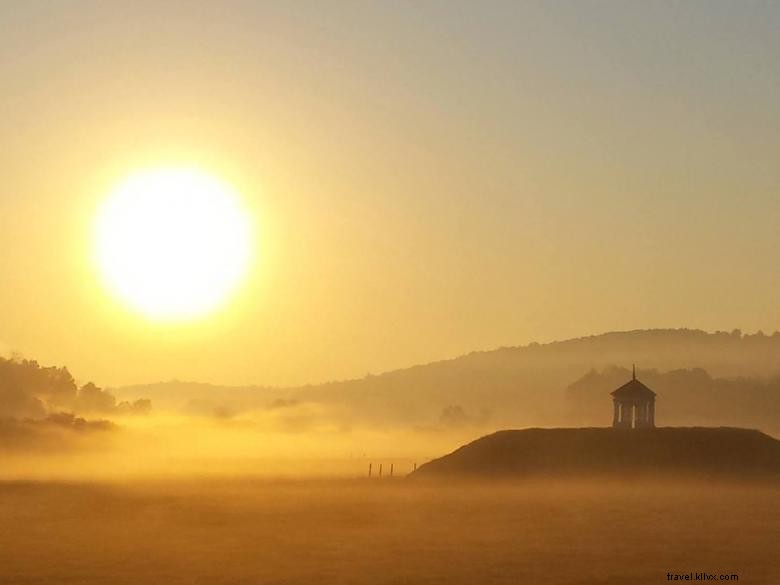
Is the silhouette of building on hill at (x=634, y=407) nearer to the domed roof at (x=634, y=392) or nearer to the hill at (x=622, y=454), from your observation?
the domed roof at (x=634, y=392)

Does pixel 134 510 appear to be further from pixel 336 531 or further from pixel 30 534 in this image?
pixel 336 531

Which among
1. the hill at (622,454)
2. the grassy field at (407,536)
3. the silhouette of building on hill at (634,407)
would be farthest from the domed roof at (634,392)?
the grassy field at (407,536)

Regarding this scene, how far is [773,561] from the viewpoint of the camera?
44750 millimetres

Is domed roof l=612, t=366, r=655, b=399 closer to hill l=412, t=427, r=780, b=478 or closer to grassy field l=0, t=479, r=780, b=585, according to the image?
hill l=412, t=427, r=780, b=478

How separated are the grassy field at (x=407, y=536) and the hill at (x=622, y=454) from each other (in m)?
2.60

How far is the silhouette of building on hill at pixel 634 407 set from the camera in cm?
8650

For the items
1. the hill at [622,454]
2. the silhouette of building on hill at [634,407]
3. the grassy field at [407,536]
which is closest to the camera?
the grassy field at [407,536]

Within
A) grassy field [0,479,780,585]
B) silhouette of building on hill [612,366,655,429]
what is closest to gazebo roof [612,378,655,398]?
silhouette of building on hill [612,366,655,429]

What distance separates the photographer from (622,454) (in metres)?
81.8

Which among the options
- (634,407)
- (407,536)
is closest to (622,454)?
(634,407)


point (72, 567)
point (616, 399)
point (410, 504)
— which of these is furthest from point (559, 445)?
point (72, 567)

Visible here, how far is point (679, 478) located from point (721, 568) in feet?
122

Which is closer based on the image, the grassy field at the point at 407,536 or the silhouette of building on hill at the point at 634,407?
the grassy field at the point at 407,536

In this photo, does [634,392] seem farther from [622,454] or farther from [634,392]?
[622,454]
